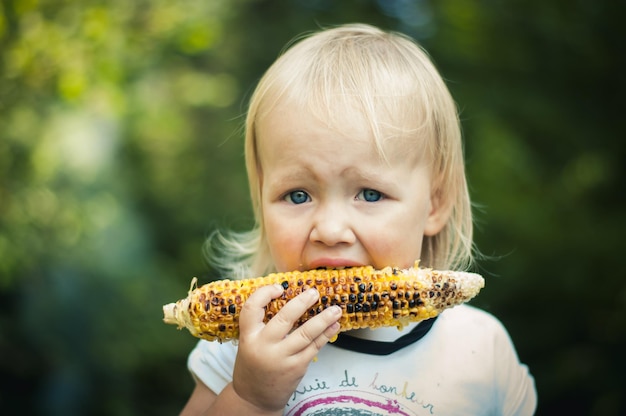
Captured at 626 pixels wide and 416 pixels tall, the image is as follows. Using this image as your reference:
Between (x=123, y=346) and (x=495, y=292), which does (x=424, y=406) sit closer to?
(x=495, y=292)

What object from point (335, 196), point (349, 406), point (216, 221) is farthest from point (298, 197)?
point (216, 221)

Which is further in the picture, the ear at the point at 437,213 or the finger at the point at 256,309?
the ear at the point at 437,213

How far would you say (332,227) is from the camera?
1661mm

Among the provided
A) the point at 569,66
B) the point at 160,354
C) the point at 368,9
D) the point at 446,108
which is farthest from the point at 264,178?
the point at 368,9

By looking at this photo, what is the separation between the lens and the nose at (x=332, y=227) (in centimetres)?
166

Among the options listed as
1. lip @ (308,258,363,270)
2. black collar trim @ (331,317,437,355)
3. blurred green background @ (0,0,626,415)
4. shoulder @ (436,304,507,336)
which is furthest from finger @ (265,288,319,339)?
blurred green background @ (0,0,626,415)

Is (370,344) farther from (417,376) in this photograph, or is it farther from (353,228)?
(353,228)

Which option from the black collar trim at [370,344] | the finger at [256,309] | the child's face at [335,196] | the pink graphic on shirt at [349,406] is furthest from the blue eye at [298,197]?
the pink graphic on shirt at [349,406]

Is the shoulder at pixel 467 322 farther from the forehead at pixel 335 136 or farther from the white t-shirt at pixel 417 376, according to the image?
the forehead at pixel 335 136

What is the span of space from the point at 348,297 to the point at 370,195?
300 mm

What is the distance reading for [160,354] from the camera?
4781 mm

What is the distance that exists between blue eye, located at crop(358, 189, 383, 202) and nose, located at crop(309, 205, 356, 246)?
79 millimetres

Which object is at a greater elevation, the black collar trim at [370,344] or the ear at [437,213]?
the ear at [437,213]

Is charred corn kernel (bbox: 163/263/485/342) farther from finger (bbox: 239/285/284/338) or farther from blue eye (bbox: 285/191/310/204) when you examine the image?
blue eye (bbox: 285/191/310/204)
